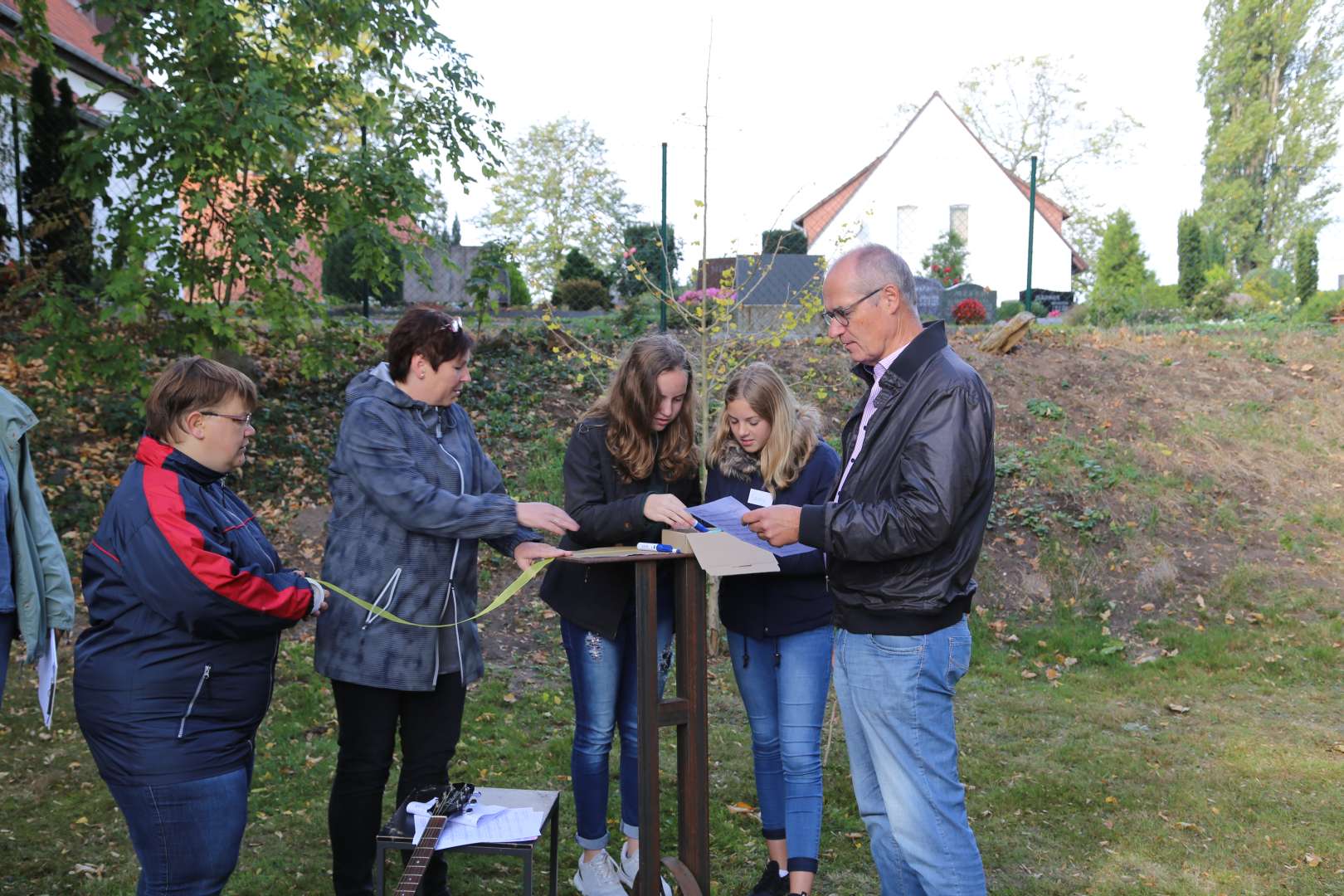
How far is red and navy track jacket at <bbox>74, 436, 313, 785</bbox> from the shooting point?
2.52 meters

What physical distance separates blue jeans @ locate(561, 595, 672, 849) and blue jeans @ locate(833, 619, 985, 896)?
3.13 feet

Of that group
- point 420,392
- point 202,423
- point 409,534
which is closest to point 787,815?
point 409,534

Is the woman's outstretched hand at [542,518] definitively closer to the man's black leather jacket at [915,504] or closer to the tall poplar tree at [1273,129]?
the man's black leather jacket at [915,504]

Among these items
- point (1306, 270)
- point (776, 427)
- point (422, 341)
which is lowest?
point (776, 427)

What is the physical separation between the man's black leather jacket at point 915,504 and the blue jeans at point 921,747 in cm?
7

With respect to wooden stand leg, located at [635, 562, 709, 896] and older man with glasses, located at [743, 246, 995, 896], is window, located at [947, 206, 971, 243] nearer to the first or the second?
older man with glasses, located at [743, 246, 995, 896]

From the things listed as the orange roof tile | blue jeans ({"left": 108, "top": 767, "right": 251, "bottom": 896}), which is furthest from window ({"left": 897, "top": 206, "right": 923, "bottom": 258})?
blue jeans ({"left": 108, "top": 767, "right": 251, "bottom": 896})

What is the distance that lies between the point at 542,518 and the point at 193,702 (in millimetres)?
1101

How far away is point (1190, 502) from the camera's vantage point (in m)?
9.36

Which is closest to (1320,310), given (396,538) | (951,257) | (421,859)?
(951,257)

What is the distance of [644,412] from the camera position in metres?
3.52

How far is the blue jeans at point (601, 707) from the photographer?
3586mm

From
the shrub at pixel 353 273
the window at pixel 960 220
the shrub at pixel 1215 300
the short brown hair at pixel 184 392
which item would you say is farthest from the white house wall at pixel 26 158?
the window at pixel 960 220

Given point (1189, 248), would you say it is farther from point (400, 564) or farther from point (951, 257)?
point (400, 564)
